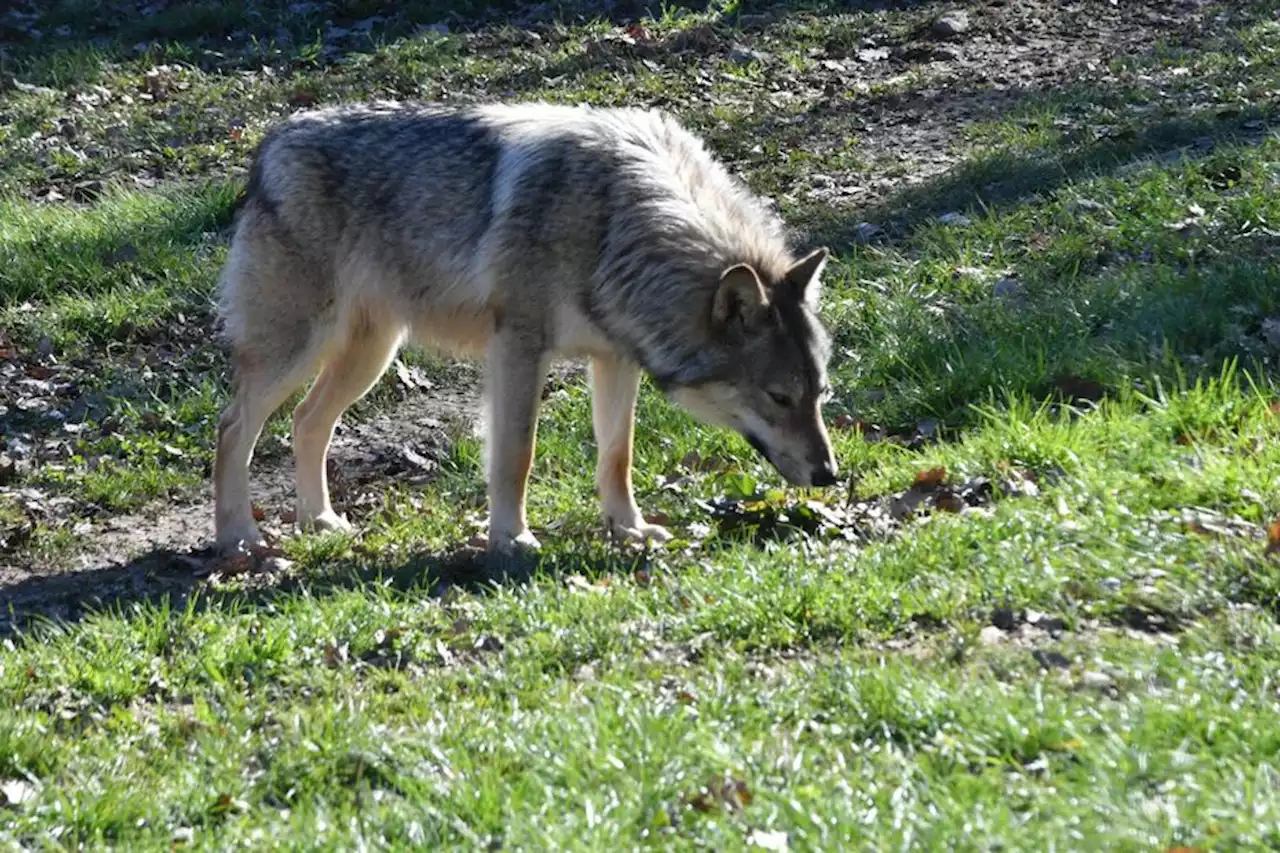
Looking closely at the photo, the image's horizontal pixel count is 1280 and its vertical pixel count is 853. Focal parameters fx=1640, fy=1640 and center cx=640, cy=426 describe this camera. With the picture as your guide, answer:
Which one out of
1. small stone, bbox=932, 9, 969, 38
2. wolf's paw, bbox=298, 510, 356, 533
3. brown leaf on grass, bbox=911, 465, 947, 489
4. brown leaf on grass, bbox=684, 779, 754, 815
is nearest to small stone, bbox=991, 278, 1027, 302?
brown leaf on grass, bbox=911, 465, 947, 489

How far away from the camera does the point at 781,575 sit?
525cm

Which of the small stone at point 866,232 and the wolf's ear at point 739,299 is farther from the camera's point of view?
the small stone at point 866,232

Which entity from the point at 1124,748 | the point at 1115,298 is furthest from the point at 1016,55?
the point at 1124,748

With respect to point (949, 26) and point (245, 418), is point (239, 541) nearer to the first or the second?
point (245, 418)

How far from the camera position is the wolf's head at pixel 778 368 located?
6.31 metres

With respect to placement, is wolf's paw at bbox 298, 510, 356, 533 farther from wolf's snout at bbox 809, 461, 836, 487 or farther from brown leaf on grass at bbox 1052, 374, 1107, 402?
brown leaf on grass at bbox 1052, 374, 1107, 402

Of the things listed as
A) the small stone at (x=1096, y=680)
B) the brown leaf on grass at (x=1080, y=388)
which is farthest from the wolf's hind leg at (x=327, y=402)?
the small stone at (x=1096, y=680)

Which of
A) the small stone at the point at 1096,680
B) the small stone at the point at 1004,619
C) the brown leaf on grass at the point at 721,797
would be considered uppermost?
the small stone at the point at 1096,680

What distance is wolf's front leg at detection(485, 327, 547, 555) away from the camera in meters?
6.64

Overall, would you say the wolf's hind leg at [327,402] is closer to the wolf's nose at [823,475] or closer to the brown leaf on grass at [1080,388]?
the wolf's nose at [823,475]

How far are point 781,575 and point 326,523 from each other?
9.04 feet

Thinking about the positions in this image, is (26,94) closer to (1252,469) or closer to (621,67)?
(621,67)

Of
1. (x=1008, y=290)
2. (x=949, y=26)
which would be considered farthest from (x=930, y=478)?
(x=949, y=26)

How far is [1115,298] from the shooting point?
311 inches
